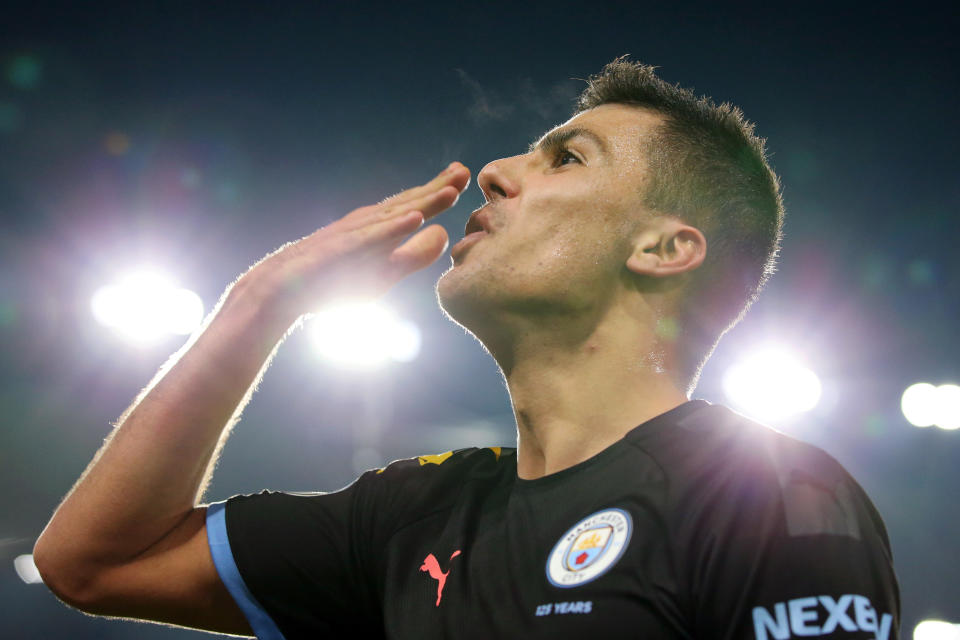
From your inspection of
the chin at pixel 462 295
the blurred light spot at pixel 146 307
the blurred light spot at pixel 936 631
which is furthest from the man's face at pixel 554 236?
the blurred light spot at pixel 936 631

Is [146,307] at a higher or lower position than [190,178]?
lower

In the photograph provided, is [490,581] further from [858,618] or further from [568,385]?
[858,618]

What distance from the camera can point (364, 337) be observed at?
29.8ft

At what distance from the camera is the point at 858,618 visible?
2.79ft

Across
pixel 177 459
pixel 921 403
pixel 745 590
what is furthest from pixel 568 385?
pixel 921 403

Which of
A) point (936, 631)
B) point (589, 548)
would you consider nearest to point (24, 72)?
point (589, 548)

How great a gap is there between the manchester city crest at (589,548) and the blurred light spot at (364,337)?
744cm

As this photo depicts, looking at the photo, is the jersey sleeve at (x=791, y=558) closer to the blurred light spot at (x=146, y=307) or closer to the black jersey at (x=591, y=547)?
the black jersey at (x=591, y=547)

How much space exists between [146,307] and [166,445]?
7448mm

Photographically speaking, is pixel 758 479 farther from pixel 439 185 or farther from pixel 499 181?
pixel 499 181

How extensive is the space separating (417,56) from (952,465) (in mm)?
9570

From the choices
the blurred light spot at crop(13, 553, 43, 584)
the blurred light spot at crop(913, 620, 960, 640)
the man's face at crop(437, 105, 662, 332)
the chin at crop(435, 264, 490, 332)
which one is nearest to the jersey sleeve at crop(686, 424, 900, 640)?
the man's face at crop(437, 105, 662, 332)

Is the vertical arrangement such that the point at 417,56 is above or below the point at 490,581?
above

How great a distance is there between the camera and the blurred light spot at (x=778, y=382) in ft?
28.5
